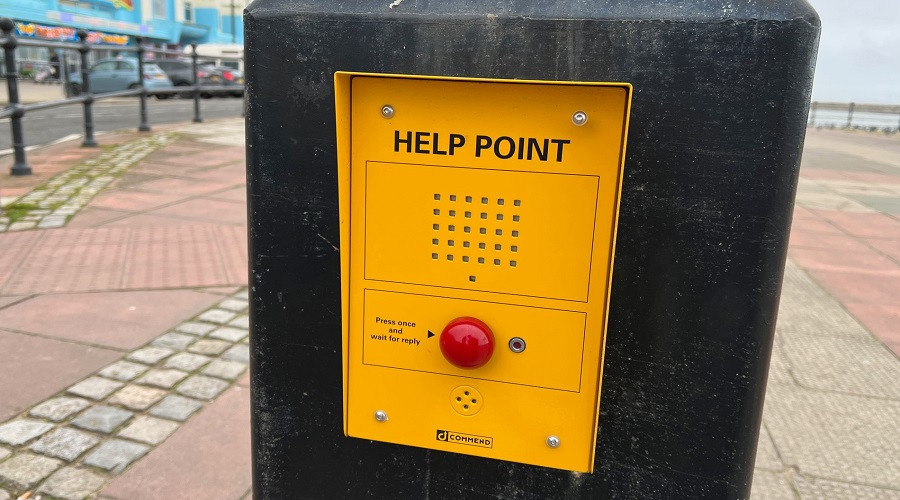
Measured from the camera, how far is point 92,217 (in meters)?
5.37

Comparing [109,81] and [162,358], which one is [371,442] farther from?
[109,81]

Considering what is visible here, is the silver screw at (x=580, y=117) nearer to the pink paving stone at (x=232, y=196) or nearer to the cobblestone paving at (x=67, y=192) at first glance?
the cobblestone paving at (x=67, y=192)

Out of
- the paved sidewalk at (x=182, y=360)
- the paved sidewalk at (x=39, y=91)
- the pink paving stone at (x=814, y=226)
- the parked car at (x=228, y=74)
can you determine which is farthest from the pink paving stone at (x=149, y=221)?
the parked car at (x=228, y=74)

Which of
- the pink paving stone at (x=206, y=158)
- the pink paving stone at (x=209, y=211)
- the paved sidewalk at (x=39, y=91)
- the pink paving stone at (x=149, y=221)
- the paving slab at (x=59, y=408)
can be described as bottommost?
A: the paving slab at (x=59, y=408)

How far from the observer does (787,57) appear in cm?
112

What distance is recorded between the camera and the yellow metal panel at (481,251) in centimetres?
116

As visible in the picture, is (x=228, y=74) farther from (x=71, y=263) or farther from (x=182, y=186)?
(x=71, y=263)

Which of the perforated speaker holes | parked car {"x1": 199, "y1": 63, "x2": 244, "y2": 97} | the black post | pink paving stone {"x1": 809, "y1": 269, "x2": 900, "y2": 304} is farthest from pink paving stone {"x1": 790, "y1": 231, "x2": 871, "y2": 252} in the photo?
parked car {"x1": 199, "y1": 63, "x2": 244, "y2": 97}

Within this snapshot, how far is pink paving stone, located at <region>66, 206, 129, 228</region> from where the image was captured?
5.18 m

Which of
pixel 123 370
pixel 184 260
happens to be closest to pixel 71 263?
pixel 184 260

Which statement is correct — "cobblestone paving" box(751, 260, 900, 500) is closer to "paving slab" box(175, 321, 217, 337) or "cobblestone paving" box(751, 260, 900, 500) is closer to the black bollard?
the black bollard

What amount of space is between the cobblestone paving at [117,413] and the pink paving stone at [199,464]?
0.06 meters

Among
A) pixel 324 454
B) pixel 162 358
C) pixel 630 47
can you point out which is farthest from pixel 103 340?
pixel 630 47

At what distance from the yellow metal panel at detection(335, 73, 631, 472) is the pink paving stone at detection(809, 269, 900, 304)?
3875mm
